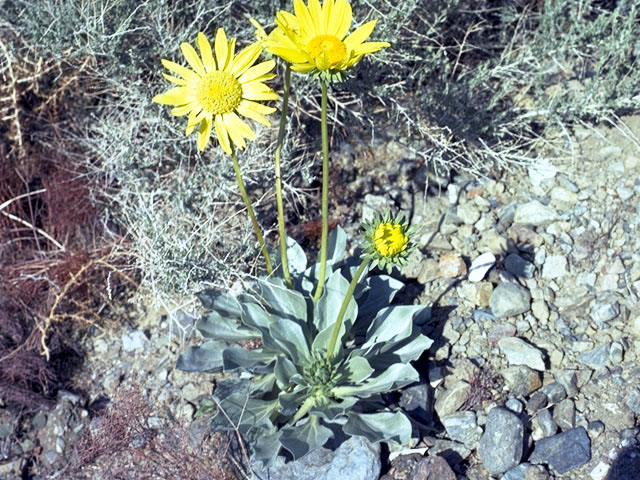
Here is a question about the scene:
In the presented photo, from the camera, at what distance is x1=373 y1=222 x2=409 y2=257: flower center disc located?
2475 mm

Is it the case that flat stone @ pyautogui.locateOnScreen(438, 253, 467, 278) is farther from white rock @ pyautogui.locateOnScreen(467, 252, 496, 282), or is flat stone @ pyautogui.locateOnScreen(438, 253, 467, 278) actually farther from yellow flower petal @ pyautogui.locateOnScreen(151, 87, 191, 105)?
yellow flower petal @ pyautogui.locateOnScreen(151, 87, 191, 105)

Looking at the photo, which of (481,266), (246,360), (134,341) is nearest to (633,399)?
(481,266)

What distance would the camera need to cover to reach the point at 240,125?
267cm

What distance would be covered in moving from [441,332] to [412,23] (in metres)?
1.88

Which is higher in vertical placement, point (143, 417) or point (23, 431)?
point (143, 417)

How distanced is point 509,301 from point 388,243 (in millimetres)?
1318

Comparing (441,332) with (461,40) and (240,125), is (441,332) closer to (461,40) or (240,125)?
(240,125)

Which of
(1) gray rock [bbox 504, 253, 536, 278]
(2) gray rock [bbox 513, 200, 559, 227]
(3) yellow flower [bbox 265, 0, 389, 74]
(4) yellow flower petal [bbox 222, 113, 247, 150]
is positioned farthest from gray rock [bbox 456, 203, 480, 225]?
(4) yellow flower petal [bbox 222, 113, 247, 150]

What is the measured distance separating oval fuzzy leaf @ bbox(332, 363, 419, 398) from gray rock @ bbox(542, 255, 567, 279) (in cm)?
118

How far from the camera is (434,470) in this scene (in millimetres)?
2957

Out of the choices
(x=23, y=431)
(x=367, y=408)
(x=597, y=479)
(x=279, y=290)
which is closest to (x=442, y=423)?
(x=367, y=408)

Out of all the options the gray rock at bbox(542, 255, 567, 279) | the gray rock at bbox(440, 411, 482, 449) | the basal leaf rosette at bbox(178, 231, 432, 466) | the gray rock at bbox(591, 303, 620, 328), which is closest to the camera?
the basal leaf rosette at bbox(178, 231, 432, 466)

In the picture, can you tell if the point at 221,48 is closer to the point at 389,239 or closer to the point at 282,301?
the point at 389,239

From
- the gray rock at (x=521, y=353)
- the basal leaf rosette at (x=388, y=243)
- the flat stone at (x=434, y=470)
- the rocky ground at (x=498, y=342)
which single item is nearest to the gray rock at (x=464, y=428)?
the rocky ground at (x=498, y=342)
